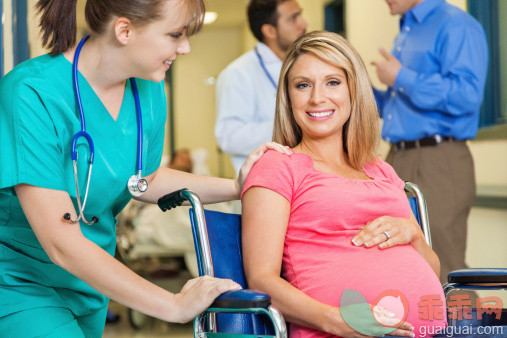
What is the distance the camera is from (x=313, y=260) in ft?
4.79

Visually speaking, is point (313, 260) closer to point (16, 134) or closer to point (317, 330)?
point (317, 330)

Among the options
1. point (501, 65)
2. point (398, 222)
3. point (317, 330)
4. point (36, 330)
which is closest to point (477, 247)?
point (501, 65)

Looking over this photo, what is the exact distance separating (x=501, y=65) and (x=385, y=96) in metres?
0.69

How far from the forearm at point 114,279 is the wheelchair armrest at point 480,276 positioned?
0.74 metres

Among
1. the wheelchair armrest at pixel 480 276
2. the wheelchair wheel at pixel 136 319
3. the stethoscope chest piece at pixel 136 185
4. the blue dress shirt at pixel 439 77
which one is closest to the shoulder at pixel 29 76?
the stethoscope chest piece at pixel 136 185

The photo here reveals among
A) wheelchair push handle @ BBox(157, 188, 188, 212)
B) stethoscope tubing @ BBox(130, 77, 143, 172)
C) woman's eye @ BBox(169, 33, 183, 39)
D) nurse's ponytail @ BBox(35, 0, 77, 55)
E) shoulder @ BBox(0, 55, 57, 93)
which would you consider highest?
nurse's ponytail @ BBox(35, 0, 77, 55)

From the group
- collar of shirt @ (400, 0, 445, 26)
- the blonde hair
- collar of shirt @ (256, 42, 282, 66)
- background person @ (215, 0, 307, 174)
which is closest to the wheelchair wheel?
background person @ (215, 0, 307, 174)

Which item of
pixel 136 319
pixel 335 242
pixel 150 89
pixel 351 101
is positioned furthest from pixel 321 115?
pixel 136 319

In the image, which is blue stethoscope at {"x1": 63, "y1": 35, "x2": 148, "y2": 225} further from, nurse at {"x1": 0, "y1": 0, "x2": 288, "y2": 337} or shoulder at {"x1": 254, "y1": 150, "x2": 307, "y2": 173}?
shoulder at {"x1": 254, "y1": 150, "x2": 307, "y2": 173}

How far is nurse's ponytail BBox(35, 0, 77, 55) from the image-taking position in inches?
48.1

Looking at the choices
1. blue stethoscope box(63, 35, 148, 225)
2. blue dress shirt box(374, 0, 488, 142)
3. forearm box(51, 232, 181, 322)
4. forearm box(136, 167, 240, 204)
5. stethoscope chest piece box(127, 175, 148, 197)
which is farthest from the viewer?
blue dress shirt box(374, 0, 488, 142)

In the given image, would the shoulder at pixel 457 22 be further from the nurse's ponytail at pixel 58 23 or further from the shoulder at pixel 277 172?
the nurse's ponytail at pixel 58 23

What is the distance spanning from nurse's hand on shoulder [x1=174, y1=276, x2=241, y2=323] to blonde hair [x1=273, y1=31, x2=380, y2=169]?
652mm

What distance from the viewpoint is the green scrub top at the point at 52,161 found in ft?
3.68
